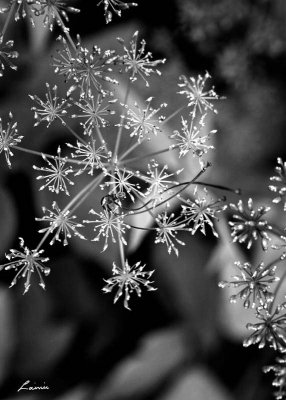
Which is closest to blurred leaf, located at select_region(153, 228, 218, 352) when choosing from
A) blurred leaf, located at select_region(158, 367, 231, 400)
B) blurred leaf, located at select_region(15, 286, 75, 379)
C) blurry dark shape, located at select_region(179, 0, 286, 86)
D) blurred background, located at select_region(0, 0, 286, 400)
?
blurred background, located at select_region(0, 0, 286, 400)

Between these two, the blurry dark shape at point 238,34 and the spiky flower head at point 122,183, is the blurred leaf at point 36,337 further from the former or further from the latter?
the blurry dark shape at point 238,34

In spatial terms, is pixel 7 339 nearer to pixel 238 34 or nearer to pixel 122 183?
pixel 122 183

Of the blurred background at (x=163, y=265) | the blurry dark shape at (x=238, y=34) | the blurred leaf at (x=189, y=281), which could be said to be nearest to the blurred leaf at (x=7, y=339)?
the blurred background at (x=163, y=265)

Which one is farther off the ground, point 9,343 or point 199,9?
point 199,9

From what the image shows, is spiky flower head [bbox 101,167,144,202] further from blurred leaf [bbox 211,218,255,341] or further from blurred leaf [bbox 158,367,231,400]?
blurred leaf [bbox 158,367,231,400]

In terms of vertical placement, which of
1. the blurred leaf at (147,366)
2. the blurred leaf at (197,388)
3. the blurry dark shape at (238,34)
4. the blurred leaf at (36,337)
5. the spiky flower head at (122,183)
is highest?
the blurry dark shape at (238,34)

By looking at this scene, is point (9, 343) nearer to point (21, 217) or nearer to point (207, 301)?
point (21, 217)

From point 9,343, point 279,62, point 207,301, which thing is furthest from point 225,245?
point 9,343
